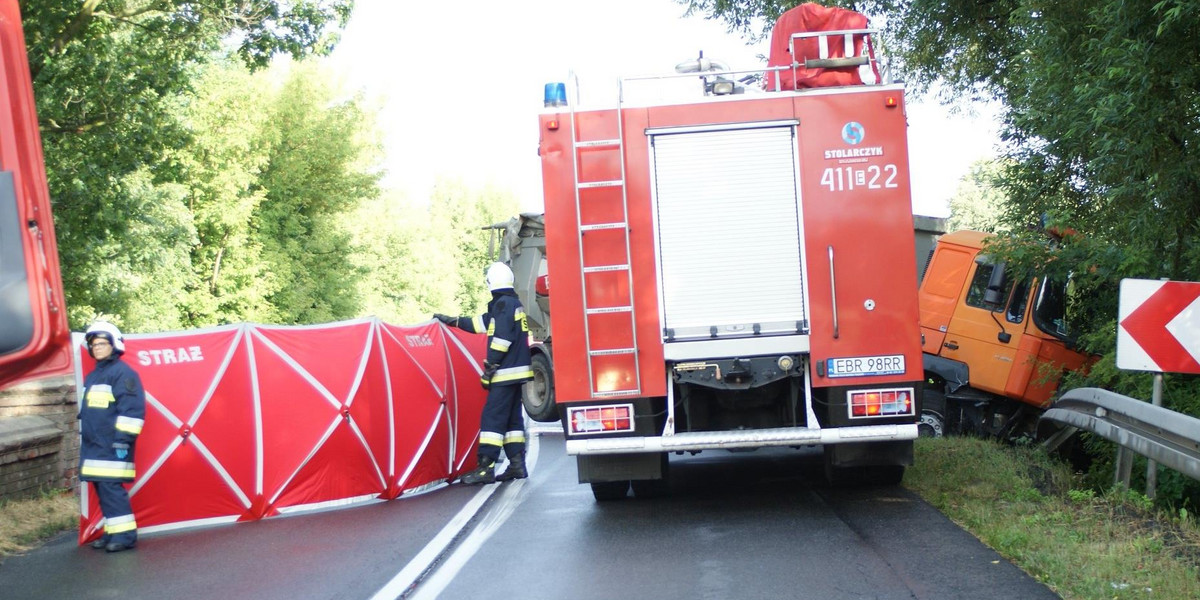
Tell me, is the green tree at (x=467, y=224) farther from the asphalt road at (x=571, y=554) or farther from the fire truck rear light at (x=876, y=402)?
the fire truck rear light at (x=876, y=402)

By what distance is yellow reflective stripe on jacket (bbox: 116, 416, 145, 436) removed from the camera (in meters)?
8.83

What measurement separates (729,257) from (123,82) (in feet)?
42.2

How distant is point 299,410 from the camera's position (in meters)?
10.3

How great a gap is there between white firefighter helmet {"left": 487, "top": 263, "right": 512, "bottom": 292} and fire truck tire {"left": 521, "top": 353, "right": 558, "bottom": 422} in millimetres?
5665

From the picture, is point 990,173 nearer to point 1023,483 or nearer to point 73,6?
point 1023,483

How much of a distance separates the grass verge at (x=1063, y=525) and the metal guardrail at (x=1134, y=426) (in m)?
0.40

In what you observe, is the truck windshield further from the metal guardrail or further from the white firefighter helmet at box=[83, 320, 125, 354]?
the white firefighter helmet at box=[83, 320, 125, 354]

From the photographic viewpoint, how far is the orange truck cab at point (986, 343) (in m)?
12.8

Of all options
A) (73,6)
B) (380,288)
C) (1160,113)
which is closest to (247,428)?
(1160,113)

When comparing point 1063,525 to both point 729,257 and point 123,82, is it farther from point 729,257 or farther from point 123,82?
point 123,82

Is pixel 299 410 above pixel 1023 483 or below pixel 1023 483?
above

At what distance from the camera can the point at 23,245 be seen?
4766 mm

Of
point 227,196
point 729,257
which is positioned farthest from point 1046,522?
point 227,196

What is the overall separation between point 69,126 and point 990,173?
13.1m
